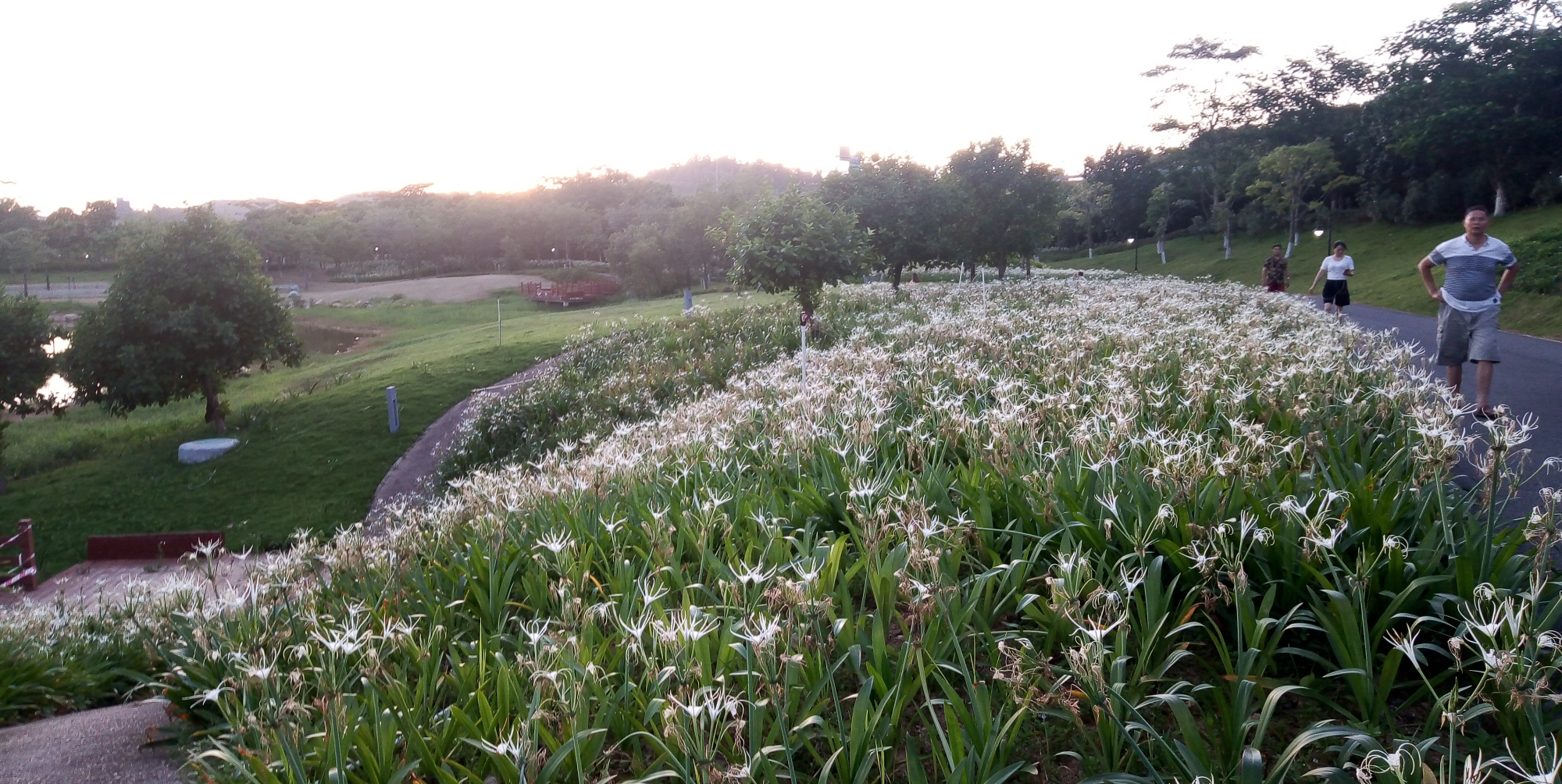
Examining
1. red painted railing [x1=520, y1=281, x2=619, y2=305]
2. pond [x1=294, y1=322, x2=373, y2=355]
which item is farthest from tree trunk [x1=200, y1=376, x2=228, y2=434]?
red painted railing [x1=520, y1=281, x2=619, y2=305]

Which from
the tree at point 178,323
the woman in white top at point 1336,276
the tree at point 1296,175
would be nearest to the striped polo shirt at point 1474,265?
the woman in white top at point 1336,276

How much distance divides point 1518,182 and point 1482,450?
45592 millimetres

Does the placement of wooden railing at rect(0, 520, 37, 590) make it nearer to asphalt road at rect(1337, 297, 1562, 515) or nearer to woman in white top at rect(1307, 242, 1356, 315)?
asphalt road at rect(1337, 297, 1562, 515)

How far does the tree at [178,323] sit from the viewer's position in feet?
76.3

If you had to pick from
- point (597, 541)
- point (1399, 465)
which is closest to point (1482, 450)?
point (1399, 465)

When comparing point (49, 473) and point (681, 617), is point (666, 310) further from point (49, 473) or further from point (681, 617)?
point (681, 617)

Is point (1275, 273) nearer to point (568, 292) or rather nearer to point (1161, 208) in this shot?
point (568, 292)

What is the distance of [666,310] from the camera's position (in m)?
35.9

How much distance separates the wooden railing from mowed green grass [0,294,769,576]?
0.98 meters

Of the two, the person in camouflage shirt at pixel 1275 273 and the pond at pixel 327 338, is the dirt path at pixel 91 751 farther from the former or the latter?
the pond at pixel 327 338

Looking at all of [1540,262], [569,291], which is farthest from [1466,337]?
[569,291]

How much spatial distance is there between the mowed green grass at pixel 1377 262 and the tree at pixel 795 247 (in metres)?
13.6

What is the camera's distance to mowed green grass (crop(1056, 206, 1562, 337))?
1906 centimetres

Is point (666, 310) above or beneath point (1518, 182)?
beneath
